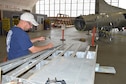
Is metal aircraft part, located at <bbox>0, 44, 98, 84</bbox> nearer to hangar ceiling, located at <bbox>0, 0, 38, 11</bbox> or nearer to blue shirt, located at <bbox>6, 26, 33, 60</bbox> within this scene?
blue shirt, located at <bbox>6, 26, 33, 60</bbox>

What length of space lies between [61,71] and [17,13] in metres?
14.4

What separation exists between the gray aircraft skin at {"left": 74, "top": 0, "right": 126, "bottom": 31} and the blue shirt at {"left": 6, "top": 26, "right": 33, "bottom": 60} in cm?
559

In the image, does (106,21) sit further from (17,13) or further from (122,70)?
(17,13)

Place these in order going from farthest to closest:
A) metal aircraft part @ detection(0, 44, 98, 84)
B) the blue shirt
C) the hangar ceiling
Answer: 1. the hangar ceiling
2. the blue shirt
3. metal aircraft part @ detection(0, 44, 98, 84)

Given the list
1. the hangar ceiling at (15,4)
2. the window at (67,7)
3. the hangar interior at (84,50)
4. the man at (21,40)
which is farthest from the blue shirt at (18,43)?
the window at (67,7)

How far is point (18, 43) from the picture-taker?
8.64ft

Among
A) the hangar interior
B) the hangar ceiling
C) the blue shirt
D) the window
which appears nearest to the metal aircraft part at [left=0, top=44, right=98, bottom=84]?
the hangar interior

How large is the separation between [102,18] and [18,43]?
6.64m

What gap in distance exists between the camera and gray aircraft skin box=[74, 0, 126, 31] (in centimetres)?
813

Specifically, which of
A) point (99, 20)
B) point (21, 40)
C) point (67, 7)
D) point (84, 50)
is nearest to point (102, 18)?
point (99, 20)

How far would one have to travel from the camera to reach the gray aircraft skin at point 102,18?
26.7ft

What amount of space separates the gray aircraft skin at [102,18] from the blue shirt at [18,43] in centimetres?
559

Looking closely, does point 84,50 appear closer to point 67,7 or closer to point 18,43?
point 18,43

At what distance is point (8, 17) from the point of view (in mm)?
14289
